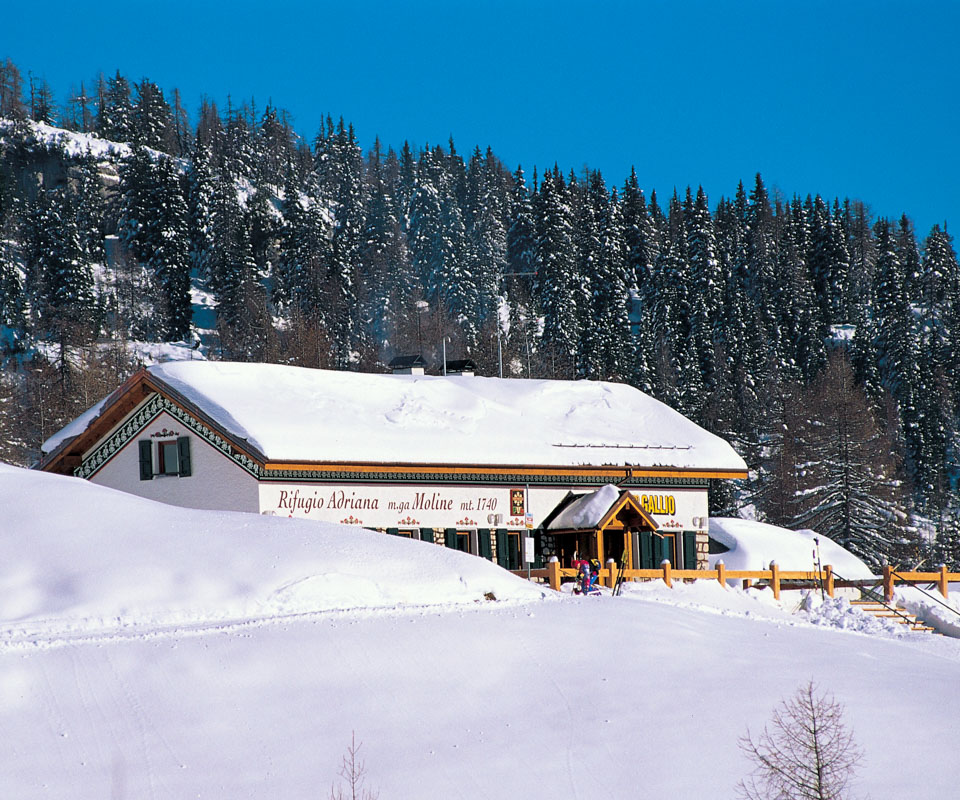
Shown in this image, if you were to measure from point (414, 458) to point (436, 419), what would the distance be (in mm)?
2577

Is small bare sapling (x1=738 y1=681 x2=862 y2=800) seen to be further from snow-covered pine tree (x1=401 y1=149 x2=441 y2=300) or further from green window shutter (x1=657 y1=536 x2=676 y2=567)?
snow-covered pine tree (x1=401 y1=149 x2=441 y2=300)

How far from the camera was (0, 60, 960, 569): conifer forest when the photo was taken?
71.6m

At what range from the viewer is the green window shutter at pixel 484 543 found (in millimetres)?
33406

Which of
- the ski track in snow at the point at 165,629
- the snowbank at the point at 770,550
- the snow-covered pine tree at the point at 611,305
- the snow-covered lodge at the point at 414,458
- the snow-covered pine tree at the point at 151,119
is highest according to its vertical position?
the snow-covered pine tree at the point at 151,119

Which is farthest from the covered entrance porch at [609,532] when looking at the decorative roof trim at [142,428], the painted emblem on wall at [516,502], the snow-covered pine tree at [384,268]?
the snow-covered pine tree at [384,268]

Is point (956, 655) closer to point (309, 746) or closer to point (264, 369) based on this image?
point (309, 746)

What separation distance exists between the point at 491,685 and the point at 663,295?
83.8 metres

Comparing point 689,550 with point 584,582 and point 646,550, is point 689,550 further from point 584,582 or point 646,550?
point 584,582

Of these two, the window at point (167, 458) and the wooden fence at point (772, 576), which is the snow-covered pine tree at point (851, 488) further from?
the window at point (167, 458)

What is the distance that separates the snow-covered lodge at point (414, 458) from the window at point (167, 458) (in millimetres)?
37

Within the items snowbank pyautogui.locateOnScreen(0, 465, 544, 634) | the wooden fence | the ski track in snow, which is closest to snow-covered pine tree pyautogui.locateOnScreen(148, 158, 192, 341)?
the wooden fence

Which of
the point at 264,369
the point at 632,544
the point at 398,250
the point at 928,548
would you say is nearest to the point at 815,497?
the point at 928,548

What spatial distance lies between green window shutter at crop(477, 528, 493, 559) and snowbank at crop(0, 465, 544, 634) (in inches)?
398

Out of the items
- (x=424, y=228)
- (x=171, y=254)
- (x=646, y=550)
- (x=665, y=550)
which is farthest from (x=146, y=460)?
(x=424, y=228)
